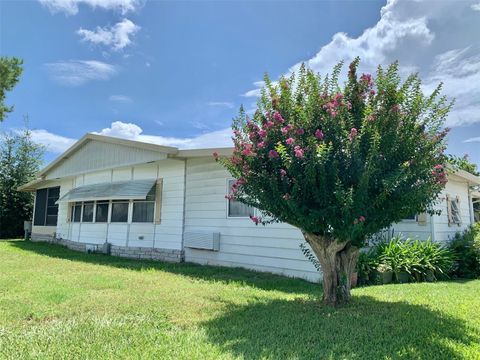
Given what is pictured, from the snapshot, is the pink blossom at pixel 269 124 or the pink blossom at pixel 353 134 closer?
the pink blossom at pixel 353 134

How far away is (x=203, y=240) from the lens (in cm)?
1061

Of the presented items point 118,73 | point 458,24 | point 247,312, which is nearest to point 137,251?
point 118,73

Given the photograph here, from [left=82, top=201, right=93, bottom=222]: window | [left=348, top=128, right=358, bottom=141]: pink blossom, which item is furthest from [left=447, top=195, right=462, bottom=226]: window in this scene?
[left=82, top=201, right=93, bottom=222]: window

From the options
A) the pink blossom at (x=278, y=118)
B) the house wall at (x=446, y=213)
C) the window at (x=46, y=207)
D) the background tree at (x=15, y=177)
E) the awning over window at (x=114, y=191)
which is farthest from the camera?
the background tree at (x=15, y=177)

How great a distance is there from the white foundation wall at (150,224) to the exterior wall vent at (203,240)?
1.84ft

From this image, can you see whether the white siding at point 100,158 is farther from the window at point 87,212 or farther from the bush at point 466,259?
the bush at point 466,259

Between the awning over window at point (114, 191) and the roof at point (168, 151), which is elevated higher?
the roof at point (168, 151)

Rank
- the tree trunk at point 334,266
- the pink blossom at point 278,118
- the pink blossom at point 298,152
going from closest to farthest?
the pink blossom at point 298,152, the pink blossom at point 278,118, the tree trunk at point 334,266

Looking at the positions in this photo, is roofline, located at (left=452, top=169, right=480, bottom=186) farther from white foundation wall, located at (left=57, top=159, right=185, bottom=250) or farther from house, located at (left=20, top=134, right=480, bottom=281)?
white foundation wall, located at (left=57, top=159, right=185, bottom=250)

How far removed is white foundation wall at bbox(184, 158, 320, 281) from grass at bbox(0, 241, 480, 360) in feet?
3.84

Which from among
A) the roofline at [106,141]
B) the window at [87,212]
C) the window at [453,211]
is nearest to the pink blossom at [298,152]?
the roofline at [106,141]

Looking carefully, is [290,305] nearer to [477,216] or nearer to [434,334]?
[434,334]

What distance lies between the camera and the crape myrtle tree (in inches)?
184

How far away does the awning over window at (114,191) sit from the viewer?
12531 mm
